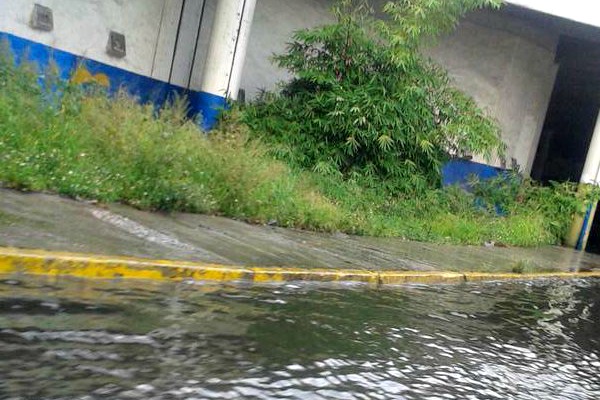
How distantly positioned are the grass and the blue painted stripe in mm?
1402

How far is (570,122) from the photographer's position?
72.2 ft

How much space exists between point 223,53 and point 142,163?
552cm

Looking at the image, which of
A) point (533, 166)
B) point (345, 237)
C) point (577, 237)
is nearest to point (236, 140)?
point (345, 237)

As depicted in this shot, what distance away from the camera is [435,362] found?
514 centimetres

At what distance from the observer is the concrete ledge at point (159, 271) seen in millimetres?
5055

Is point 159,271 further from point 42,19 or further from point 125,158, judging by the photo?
point 42,19

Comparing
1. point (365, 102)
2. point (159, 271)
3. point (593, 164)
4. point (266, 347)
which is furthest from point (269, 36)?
point (266, 347)

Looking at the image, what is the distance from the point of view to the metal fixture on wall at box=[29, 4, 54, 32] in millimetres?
12078

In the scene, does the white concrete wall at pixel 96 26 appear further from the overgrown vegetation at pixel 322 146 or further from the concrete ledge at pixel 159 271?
the concrete ledge at pixel 159 271

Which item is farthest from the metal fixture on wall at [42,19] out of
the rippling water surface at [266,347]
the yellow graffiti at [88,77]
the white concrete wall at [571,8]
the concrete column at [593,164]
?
the concrete column at [593,164]

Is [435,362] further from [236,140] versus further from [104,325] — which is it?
[236,140]

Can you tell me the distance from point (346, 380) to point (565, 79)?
2031 centimetres

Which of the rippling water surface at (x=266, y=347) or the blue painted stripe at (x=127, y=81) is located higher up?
the blue painted stripe at (x=127, y=81)

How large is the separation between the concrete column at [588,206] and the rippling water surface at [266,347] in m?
11.6
